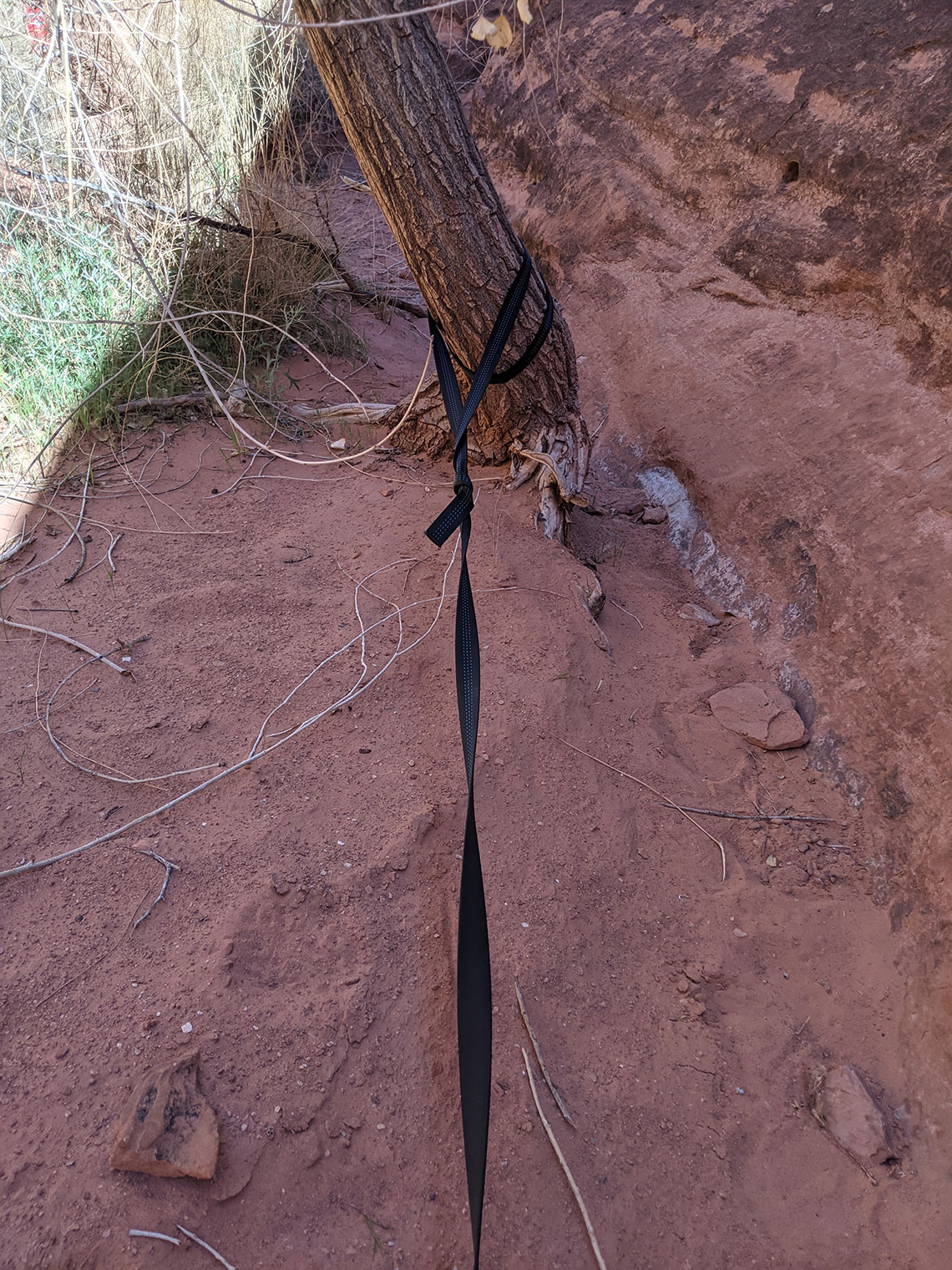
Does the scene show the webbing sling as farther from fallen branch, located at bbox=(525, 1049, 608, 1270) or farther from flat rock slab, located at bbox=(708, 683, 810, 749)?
flat rock slab, located at bbox=(708, 683, 810, 749)

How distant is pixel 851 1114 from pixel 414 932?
29.1 inches

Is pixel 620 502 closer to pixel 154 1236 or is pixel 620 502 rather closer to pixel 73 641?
pixel 73 641

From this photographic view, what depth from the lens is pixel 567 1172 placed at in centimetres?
116

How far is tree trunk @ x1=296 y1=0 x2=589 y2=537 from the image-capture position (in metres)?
1.78

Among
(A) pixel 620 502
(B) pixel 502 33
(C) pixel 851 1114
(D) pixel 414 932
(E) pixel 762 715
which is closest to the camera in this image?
(B) pixel 502 33

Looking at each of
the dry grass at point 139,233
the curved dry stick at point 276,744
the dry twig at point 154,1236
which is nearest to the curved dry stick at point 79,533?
the dry grass at point 139,233

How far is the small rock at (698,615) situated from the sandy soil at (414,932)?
3cm

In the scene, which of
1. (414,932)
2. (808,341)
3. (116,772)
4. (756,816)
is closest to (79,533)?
(116,772)

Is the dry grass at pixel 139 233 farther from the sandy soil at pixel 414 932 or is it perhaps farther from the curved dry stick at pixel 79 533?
the sandy soil at pixel 414 932

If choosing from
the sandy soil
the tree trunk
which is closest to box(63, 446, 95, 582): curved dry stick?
the sandy soil

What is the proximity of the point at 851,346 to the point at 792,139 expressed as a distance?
2.53 ft

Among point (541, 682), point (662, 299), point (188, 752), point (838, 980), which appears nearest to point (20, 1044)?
point (188, 752)

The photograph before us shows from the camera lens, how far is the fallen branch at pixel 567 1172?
3.60ft

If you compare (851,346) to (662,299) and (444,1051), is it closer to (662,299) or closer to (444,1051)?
(662,299)
